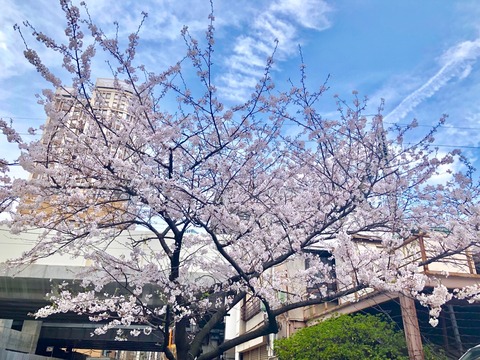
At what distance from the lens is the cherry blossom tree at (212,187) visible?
4883mm

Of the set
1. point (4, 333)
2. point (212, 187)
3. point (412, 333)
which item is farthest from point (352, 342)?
point (4, 333)

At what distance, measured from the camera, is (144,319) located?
217 inches

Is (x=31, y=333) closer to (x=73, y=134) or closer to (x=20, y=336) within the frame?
(x=20, y=336)

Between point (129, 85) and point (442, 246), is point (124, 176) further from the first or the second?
point (442, 246)

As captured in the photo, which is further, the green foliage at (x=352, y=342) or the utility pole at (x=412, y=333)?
the green foliage at (x=352, y=342)

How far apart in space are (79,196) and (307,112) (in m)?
3.62

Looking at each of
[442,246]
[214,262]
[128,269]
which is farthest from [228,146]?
[442,246]

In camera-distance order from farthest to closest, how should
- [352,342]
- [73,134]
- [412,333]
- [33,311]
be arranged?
[33,311] → [352,342] → [412,333] → [73,134]

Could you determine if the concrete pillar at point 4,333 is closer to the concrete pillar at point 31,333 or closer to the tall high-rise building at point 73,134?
the concrete pillar at point 31,333

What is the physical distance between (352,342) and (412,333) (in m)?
1.12

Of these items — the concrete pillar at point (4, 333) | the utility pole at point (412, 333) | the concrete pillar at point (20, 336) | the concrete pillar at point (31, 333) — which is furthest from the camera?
the concrete pillar at point (31, 333)

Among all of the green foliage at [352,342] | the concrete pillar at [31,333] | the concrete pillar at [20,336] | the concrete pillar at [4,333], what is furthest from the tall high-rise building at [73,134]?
the concrete pillar at [31,333]

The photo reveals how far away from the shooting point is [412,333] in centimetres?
690

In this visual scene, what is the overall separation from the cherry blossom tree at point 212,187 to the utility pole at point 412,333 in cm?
99
